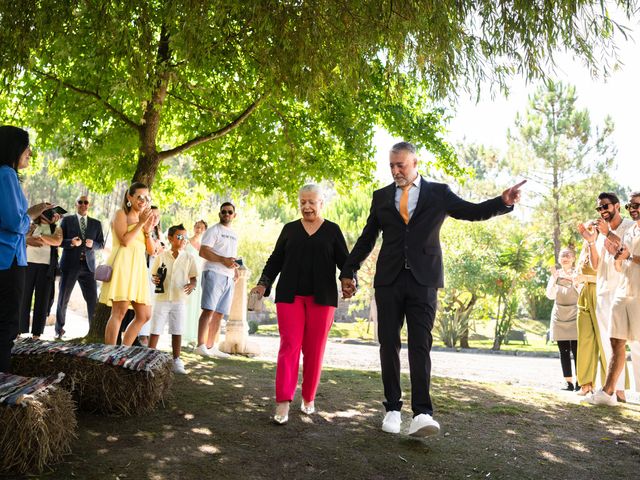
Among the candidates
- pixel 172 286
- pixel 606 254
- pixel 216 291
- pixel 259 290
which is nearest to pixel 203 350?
pixel 216 291

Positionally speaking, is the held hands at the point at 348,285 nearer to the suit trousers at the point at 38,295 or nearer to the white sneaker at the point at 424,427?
the white sneaker at the point at 424,427

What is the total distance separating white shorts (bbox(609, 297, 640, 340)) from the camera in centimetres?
748

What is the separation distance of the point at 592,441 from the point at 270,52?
4.62 metres

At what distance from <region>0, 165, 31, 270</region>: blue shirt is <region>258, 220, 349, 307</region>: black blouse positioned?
84.7 inches

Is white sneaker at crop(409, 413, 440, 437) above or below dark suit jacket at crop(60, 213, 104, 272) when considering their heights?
below

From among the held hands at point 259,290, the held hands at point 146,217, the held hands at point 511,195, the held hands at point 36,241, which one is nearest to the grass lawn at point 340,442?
the held hands at point 259,290

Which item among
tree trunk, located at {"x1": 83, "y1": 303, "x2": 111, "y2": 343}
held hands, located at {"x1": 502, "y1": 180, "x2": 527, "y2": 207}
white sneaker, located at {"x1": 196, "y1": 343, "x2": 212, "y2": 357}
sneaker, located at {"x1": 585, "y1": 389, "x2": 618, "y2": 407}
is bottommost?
sneaker, located at {"x1": 585, "y1": 389, "x2": 618, "y2": 407}

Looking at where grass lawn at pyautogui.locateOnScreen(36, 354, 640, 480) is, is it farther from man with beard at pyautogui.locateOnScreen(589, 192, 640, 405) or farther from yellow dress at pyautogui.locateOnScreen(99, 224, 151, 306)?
yellow dress at pyautogui.locateOnScreen(99, 224, 151, 306)

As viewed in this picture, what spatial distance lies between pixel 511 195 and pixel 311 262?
180 cm

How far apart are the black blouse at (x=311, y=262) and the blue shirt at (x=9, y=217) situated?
215cm

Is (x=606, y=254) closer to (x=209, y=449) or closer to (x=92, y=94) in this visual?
(x=209, y=449)

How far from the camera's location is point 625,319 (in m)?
7.57

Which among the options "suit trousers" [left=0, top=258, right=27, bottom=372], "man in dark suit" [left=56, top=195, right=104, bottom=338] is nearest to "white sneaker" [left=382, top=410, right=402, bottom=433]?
"suit trousers" [left=0, top=258, right=27, bottom=372]

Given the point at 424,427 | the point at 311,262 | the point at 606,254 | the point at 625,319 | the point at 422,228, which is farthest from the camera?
the point at 606,254
